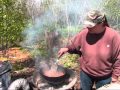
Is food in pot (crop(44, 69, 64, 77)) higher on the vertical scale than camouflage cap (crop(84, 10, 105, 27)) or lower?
lower

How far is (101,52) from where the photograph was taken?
4.73 metres

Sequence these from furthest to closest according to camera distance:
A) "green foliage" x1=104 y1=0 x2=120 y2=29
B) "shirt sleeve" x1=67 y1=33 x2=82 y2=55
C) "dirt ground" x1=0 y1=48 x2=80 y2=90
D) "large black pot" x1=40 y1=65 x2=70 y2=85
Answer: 1. "green foliage" x1=104 y1=0 x2=120 y2=29
2. "dirt ground" x1=0 y1=48 x2=80 y2=90
3. "large black pot" x1=40 y1=65 x2=70 y2=85
4. "shirt sleeve" x1=67 y1=33 x2=82 y2=55

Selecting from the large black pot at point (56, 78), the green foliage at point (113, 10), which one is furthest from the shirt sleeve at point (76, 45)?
the green foliage at point (113, 10)

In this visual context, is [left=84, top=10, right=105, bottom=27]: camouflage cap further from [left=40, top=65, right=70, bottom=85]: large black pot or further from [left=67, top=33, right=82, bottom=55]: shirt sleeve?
[left=40, top=65, right=70, bottom=85]: large black pot

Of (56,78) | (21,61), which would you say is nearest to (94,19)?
(56,78)

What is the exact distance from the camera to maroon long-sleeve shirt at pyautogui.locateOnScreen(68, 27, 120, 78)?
4691 millimetres

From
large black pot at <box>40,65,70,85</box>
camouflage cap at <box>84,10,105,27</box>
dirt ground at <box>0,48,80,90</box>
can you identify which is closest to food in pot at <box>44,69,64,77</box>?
large black pot at <box>40,65,70,85</box>

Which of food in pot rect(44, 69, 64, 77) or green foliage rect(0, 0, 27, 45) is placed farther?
green foliage rect(0, 0, 27, 45)

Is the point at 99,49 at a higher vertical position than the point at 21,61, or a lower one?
higher

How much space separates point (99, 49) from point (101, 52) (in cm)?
7

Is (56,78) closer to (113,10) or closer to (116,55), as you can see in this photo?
(116,55)

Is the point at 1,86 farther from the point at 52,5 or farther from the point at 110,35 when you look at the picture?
the point at 52,5

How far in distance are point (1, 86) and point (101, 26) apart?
255 cm

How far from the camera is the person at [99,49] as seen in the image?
15.3ft
